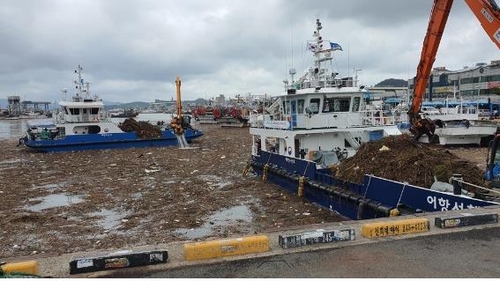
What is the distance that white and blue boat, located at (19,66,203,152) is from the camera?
1100 inches

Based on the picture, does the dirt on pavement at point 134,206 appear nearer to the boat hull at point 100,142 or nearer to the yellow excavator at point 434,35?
the boat hull at point 100,142

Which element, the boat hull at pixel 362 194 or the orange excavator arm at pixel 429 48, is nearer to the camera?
the boat hull at pixel 362 194

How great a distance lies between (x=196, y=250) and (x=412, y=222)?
2820mm

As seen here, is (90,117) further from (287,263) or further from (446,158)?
(287,263)

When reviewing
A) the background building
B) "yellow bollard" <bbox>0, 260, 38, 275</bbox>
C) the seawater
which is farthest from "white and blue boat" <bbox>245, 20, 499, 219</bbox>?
the background building

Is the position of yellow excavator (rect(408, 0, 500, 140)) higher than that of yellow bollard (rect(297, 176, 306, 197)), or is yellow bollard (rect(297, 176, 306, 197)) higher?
yellow excavator (rect(408, 0, 500, 140))

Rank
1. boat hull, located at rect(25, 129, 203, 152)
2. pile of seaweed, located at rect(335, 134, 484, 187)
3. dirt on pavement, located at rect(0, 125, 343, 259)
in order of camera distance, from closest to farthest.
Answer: pile of seaweed, located at rect(335, 134, 484, 187)
dirt on pavement, located at rect(0, 125, 343, 259)
boat hull, located at rect(25, 129, 203, 152)

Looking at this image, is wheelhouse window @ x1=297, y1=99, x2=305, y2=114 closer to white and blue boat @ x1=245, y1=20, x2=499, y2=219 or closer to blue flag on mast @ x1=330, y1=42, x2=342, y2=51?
white and blue boat @ x1=245, y1=20, x2=499, y2=219

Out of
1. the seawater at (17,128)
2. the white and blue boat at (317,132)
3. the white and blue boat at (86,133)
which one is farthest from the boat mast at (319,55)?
the seawater at (17,128)

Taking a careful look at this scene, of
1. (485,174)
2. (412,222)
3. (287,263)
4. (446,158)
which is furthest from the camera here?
(446,158)

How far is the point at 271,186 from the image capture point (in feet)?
46.3

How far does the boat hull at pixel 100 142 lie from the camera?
2761cm

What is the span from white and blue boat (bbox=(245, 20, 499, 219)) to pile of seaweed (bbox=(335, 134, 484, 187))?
548mm

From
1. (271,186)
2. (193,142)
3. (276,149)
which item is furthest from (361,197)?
(193,142)
